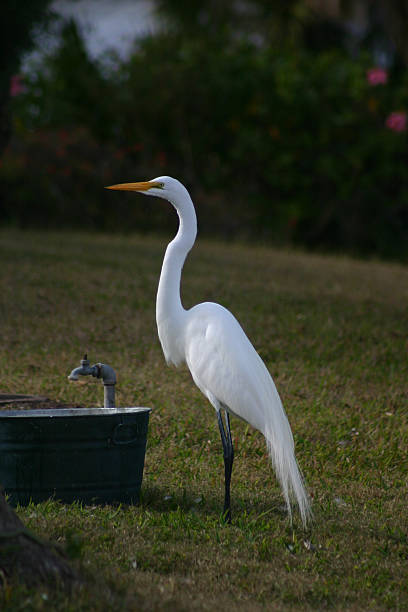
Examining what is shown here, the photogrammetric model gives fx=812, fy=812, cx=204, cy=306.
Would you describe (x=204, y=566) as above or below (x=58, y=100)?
below

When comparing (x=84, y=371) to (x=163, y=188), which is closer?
(x=84, y=371)

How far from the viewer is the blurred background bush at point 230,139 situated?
12.7m

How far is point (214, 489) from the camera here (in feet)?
12.7

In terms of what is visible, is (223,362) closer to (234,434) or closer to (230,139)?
(234,434)

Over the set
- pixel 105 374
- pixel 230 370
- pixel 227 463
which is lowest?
pixel 227 463

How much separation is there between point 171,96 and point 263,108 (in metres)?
1.53

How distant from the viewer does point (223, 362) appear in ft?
11.8

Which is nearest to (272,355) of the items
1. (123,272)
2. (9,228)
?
(123,272)

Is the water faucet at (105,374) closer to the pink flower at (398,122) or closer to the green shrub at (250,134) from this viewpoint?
the green shrub at (250,134)

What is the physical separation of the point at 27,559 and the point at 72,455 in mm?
1015

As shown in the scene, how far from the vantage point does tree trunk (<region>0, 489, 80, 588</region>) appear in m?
2.35

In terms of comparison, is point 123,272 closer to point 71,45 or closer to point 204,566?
point 204,566

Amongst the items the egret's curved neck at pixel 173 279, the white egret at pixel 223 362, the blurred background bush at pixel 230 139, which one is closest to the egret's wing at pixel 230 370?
the white egret at pixel 223 362

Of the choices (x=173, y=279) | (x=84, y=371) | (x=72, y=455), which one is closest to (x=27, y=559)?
(x=72, y=455)
